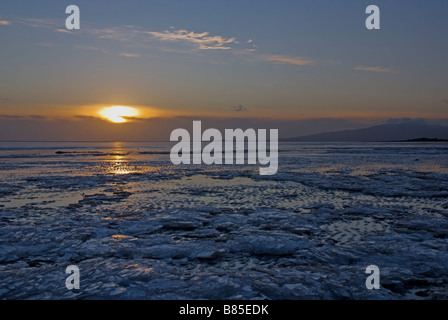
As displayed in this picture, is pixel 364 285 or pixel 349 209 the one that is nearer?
pixel 364 285

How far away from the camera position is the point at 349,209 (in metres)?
9.58

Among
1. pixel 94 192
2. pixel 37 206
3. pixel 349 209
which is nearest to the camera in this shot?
pixel 349 209

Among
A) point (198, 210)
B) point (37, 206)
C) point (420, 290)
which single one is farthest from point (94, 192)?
point (420, 290)

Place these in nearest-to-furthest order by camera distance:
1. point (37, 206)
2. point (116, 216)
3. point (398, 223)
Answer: point (398, 223)
point (116, 216)
point (37, 206)

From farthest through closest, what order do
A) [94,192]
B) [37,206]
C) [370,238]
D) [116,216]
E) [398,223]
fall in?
[94,192], [37,206], [116,216], [398,223], [370,238]

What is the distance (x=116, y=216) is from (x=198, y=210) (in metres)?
2.28

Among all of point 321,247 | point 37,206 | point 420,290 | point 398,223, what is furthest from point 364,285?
point 37,206

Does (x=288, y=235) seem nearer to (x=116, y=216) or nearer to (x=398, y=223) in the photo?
(x=398, y=223)

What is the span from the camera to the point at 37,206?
33.7 ft

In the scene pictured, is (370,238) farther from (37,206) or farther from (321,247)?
(37,206)

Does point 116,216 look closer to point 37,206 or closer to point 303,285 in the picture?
point 37,206
